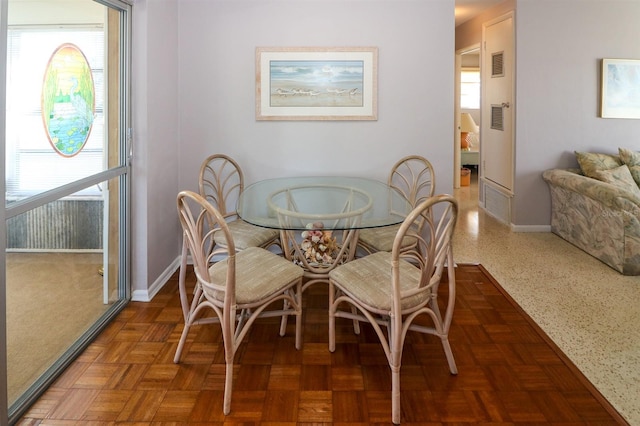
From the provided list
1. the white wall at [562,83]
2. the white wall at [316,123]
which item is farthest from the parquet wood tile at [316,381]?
the white wall at [562,83]

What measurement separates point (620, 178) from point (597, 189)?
0.50 m

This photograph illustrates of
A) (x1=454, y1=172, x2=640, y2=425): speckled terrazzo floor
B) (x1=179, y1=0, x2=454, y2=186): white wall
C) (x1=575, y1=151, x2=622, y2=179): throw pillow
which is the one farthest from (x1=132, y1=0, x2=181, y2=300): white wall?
(x1=575, y1=151, x2=622, y2=179): throw pillow

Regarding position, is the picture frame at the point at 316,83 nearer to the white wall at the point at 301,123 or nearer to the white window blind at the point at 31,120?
the white wall at the point at 301,123

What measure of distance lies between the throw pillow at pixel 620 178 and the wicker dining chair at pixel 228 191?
9.23ft

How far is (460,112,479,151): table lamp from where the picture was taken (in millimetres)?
9047

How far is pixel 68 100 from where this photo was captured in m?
2.54

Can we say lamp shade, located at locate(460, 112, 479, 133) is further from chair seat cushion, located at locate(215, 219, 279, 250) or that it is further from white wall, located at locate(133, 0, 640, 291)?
chair seat cushion, located at locate(215, 219, 279, 250)

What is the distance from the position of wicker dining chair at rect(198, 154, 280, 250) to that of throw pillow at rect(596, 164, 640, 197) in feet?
9.23

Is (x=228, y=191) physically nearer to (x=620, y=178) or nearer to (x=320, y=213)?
(x=320, y=213)

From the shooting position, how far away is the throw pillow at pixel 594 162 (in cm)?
469

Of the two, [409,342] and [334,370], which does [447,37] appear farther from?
[334,370]

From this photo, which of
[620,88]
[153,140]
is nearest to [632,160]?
[620,88]

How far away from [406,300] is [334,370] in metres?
0.52

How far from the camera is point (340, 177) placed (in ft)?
12.8
